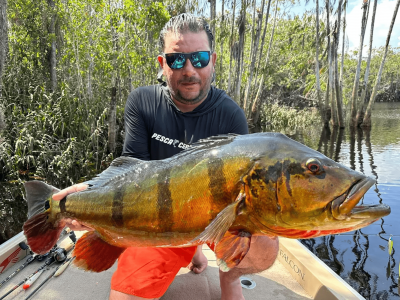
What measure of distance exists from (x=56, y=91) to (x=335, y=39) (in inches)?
764

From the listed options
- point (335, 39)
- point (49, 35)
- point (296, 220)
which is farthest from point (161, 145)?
point (335, 39)

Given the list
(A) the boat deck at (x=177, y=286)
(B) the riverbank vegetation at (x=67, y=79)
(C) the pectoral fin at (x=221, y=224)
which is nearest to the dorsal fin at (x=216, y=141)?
(C) the pectoral fin at (x=221, y=224)

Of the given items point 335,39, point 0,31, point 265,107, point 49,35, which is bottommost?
point 265,107

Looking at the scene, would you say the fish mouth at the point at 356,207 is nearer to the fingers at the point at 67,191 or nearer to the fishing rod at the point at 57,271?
the fingers at the point at 67,191

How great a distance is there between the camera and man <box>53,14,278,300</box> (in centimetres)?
230

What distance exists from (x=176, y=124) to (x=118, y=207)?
3.92ft

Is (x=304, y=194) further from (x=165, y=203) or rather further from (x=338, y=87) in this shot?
(x=338, y=87)

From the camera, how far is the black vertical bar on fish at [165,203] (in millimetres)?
1627

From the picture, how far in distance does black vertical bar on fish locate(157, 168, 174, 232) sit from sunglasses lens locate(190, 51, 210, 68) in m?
1.16

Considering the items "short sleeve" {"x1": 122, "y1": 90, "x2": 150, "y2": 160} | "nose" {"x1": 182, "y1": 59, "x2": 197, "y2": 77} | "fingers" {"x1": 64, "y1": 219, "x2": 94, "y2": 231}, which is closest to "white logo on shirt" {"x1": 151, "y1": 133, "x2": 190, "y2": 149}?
"short sleeve" {"x1": 122, "y1": 90, "x2": 150, "y2": 160}

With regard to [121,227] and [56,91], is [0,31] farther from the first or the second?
[121,227]

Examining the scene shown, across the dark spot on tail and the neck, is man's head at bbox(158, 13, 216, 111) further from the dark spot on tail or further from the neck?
the dark spot on tail

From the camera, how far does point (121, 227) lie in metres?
1.79

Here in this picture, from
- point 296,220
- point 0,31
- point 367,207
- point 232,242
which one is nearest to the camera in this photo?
point 367,207
